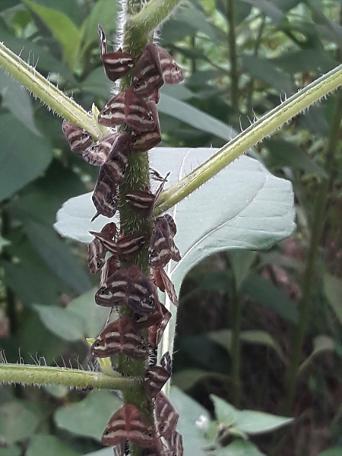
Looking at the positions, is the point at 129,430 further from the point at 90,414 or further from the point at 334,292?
the point at 334,292

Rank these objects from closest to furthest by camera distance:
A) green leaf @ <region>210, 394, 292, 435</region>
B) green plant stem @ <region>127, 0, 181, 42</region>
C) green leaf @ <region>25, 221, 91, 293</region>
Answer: green plant stem @ <region>127, 0, 181, 42</region> < green leaf @ <region>210, 394, 292, 435</region> < green leaf @ <region>25, 221, 91, 293</region>

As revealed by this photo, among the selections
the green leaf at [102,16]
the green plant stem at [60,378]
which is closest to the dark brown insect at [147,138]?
the green plant stem at [60,378]

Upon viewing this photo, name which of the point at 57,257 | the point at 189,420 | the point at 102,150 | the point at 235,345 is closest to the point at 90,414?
the point at 189,420

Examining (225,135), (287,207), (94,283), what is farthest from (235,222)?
(94,283)

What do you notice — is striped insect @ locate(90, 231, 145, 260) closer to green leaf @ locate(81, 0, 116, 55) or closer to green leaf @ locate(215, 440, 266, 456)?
green leaf @ locate(215, 440, 266, 456)

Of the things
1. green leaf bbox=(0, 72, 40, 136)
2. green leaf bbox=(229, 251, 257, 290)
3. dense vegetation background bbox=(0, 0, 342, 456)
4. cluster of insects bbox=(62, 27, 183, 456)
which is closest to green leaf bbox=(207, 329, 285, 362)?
dense vegetation background bbox=(0, 0, 342, 456)

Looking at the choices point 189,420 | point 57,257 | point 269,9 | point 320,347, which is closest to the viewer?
point 189,420
